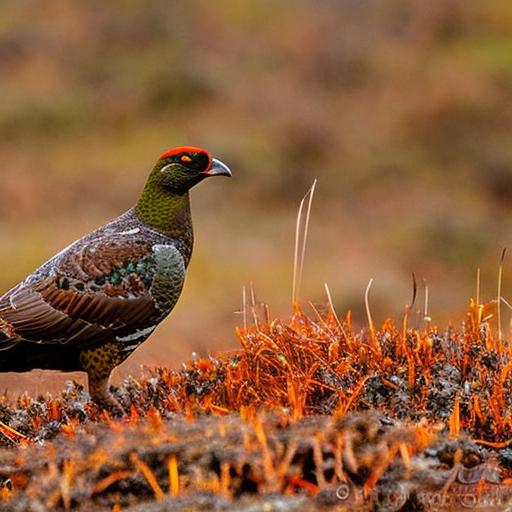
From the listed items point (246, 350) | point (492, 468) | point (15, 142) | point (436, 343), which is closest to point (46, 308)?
point (246, 350)

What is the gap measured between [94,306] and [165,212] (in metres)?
0.65

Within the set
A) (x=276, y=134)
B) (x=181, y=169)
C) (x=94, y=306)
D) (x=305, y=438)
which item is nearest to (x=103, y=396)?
(x=94, y=306)

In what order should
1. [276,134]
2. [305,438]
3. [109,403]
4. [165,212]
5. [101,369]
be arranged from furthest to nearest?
[276,134] < [165,212] < [101,369] < [109,403] < [305,438]

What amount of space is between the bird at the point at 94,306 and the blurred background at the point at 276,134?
6.85 m

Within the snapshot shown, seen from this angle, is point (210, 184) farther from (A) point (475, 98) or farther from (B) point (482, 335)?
(B) point (482, 335)

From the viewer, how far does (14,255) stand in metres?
16.6

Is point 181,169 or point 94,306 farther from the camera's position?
point 181,169

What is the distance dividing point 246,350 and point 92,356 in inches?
33.1

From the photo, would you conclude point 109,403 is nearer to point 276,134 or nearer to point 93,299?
point 93,299

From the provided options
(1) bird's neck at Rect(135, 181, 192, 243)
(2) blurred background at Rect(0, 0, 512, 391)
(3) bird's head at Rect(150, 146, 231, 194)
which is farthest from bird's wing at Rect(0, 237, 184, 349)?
(2) blurred background at Rect(0, 0, 512, 391)

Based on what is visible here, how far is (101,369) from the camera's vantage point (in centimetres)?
548

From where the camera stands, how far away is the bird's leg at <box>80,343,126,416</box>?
5359mm

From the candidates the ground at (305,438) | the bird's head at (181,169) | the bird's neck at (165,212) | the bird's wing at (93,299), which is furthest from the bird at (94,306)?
the ground at (305,438)

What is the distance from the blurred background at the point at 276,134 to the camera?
55.8ft
